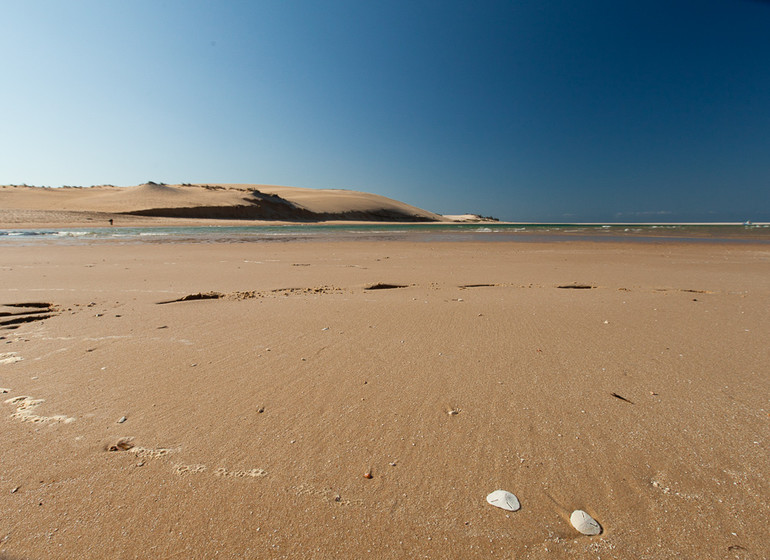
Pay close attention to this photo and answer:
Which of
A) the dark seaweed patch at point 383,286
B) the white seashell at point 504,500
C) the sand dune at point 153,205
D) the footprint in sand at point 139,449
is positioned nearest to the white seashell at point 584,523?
the white seashell at point 504,500

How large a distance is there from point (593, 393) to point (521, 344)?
0.70 m

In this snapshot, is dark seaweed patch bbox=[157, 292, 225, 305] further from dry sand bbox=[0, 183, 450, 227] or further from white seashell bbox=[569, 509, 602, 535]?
dry sand bbox=[0, 183, 450, 227]

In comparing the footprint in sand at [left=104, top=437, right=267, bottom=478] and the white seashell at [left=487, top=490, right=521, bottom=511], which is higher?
the white seashell at [left=487, top=490, right=521, bottom=511]

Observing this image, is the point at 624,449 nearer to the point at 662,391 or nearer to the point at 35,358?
the point at 662,391

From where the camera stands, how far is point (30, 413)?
161 centimetres

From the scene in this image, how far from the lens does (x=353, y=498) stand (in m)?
1.16

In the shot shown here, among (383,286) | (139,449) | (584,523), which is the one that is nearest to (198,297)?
(383,286)

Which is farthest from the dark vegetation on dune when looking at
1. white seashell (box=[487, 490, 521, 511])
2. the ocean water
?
white seashell (box=[487, 490, 521, 511])

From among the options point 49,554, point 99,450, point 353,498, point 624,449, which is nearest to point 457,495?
point 353,498

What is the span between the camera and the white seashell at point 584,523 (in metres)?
1.04

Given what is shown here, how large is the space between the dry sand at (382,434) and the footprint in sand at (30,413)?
1 centimetres

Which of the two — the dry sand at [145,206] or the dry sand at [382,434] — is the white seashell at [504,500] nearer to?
the dry sand at [382,434]

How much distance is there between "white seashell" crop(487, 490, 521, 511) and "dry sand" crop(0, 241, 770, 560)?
0.03 m

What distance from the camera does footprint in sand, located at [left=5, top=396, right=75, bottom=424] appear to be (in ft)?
5.10
